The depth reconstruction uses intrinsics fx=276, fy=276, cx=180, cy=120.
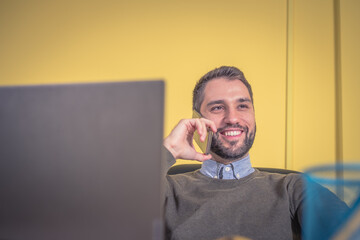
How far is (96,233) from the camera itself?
0.39 m

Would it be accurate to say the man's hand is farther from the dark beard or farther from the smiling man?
the dark beard

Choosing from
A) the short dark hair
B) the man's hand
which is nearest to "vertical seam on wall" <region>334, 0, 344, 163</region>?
the short dark hair

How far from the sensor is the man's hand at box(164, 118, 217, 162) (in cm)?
116

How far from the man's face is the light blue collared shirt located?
6cm

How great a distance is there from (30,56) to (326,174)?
218 centimetres

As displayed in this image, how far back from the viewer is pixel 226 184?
3.90 ft

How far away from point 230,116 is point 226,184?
329 mm

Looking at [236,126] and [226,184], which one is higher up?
[236,126]

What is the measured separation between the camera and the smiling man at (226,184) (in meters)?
1.00

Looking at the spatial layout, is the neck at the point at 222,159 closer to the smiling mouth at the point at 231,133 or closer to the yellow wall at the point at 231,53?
the smiling mouth at the point at 231,133

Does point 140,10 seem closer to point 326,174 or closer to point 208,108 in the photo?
point 208,108

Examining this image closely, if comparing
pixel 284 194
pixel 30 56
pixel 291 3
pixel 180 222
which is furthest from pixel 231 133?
pixel 30 56

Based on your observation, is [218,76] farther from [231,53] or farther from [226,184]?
[226,184]

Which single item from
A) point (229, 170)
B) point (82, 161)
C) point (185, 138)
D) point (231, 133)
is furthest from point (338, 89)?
point (82, 161)
